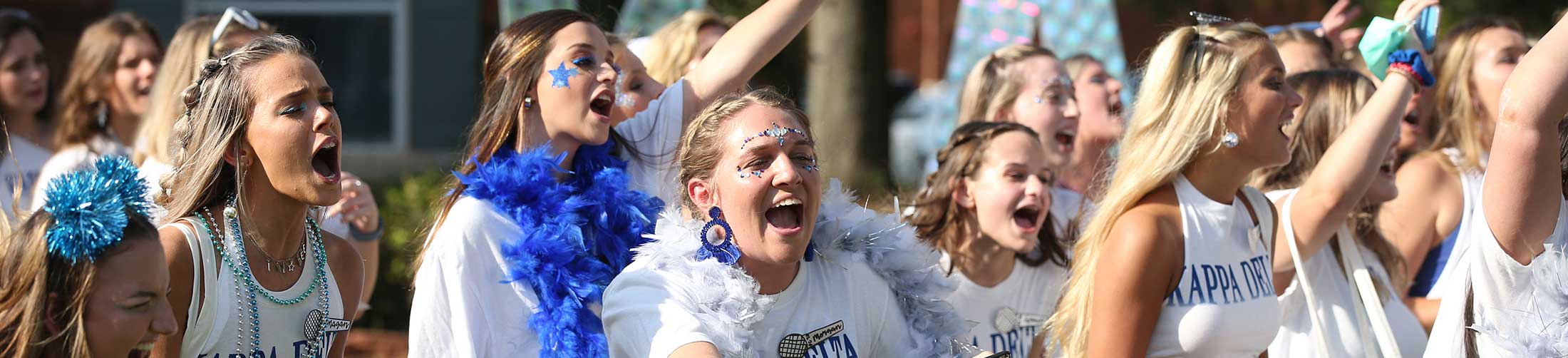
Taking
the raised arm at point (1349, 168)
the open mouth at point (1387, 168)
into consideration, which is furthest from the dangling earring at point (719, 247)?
the open mouth at point (1387, 168)

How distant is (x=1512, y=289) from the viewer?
2.78 metres

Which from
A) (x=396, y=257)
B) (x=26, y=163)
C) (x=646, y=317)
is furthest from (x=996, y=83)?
(x=396, y=257)

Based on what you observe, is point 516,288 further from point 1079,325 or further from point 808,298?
point 1079,325

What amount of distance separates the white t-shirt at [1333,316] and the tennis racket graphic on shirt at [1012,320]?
68cm

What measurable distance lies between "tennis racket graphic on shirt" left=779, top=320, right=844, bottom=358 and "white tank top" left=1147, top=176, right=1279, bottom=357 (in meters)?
0.84

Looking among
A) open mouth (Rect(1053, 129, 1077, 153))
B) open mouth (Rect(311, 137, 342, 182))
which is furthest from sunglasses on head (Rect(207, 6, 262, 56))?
open mouth (Rect(1053, 129, 1077, 153))

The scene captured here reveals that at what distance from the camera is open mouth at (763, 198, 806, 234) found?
2734 mm

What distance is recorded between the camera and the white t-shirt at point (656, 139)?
3.52 meters

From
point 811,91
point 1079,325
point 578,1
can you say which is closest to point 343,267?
point 1079,325

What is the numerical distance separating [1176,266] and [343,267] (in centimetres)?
189

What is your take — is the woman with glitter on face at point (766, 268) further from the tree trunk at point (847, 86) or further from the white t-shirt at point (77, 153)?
the tree trunk at point (847, 86)

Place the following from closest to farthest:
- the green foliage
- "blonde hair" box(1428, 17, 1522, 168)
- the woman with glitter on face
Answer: the woman with glitter on face, "blonde hair" box(1428, 17, 1522, 168), the green foliage

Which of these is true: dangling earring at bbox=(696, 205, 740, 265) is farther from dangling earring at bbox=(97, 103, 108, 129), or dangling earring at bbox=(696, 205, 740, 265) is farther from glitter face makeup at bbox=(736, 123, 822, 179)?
dangling earring at bbox=(97, 103, 108, 129)

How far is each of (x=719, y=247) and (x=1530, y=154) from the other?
1558 millimetres
